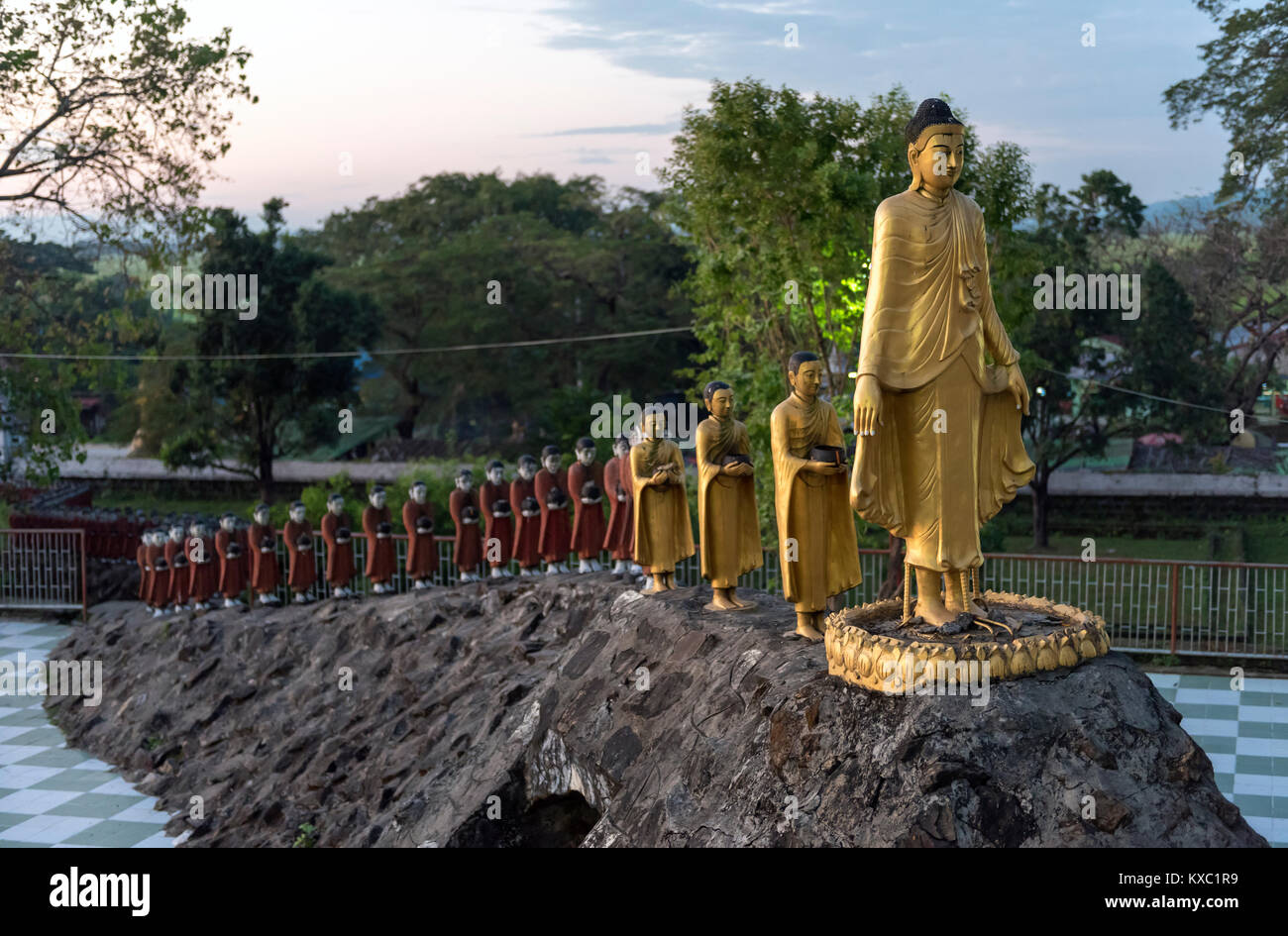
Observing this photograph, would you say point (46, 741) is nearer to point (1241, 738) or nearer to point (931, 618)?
point (931, 618)

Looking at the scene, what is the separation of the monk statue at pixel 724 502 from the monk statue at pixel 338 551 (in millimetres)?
5851

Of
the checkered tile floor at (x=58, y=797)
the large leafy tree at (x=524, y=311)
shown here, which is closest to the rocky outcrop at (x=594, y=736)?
the checkered tile floor at (x=58, y=797)

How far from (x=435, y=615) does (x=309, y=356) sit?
38.3 feet

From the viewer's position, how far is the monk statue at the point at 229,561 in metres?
12.9

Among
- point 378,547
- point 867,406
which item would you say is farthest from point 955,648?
point 378,547

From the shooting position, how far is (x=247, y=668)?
1155 cm

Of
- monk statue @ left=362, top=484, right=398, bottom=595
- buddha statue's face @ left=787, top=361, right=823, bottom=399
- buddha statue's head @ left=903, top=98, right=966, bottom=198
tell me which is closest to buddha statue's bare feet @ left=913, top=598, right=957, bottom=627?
buddha statue's face @ left=787, top=361, right=823, bottom=399

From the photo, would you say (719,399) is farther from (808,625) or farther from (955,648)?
(955,648)

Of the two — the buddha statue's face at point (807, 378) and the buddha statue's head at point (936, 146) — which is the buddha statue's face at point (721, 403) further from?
the buddha statue's head at point (936, 146)

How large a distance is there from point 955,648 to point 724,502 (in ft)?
8.37

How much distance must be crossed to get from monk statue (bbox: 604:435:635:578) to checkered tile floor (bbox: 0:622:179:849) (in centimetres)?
396

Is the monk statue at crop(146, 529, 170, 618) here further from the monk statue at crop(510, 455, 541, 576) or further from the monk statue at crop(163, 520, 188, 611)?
the monk statue at crop(510, 455, 541, 576)

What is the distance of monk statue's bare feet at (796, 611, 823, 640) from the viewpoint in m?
6.46
